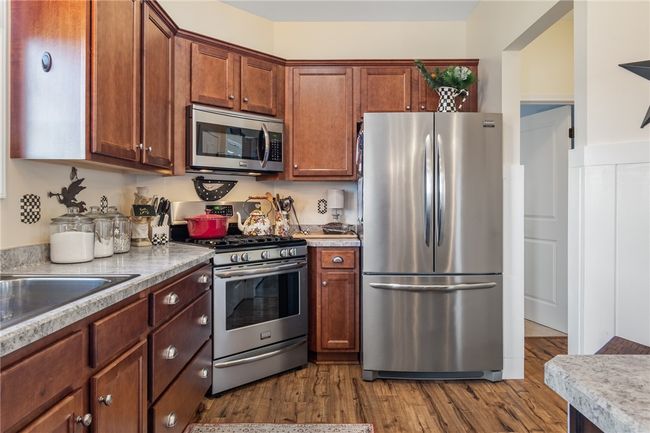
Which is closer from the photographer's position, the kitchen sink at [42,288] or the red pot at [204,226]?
the kitchen sink at [42,288]

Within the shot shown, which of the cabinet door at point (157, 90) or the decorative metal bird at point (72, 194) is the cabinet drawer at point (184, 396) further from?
the cabinet door at point (157, 90)

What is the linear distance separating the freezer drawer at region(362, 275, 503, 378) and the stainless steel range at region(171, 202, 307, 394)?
0.53m

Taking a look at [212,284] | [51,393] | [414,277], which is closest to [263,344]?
[212,284]

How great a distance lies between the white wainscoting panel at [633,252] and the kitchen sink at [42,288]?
1.83m

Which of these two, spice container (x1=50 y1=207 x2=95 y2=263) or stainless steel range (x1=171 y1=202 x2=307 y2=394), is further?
stainless steel range (x1=171 y1=202 x2=307 y2=394)

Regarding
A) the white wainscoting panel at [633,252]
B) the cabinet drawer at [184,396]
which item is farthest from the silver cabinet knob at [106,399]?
the white wainscoting panel at [633,252]

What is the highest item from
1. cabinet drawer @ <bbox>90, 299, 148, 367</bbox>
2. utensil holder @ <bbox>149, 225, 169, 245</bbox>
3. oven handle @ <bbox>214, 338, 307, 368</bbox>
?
utensil holder @ <bbox>149, 225, 169, 245</bbox>

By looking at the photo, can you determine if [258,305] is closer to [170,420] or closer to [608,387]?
[170,420]

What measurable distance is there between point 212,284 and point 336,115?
5.17 feet

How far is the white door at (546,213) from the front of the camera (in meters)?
3.42

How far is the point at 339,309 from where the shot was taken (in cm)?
274

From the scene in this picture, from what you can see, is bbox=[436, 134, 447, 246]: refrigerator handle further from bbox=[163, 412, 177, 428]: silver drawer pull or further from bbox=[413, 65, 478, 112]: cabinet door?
bbox=[163, 412, 177, 428]: silver drawer pull

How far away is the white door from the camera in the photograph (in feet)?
11.2

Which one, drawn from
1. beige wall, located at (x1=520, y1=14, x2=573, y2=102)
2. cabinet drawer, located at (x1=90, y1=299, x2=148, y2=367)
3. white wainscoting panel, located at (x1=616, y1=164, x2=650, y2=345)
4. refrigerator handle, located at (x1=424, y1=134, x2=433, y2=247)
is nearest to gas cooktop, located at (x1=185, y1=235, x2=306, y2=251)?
refrigerator handle, located at (x1=424, y1=134, x2=433, y2=247)
